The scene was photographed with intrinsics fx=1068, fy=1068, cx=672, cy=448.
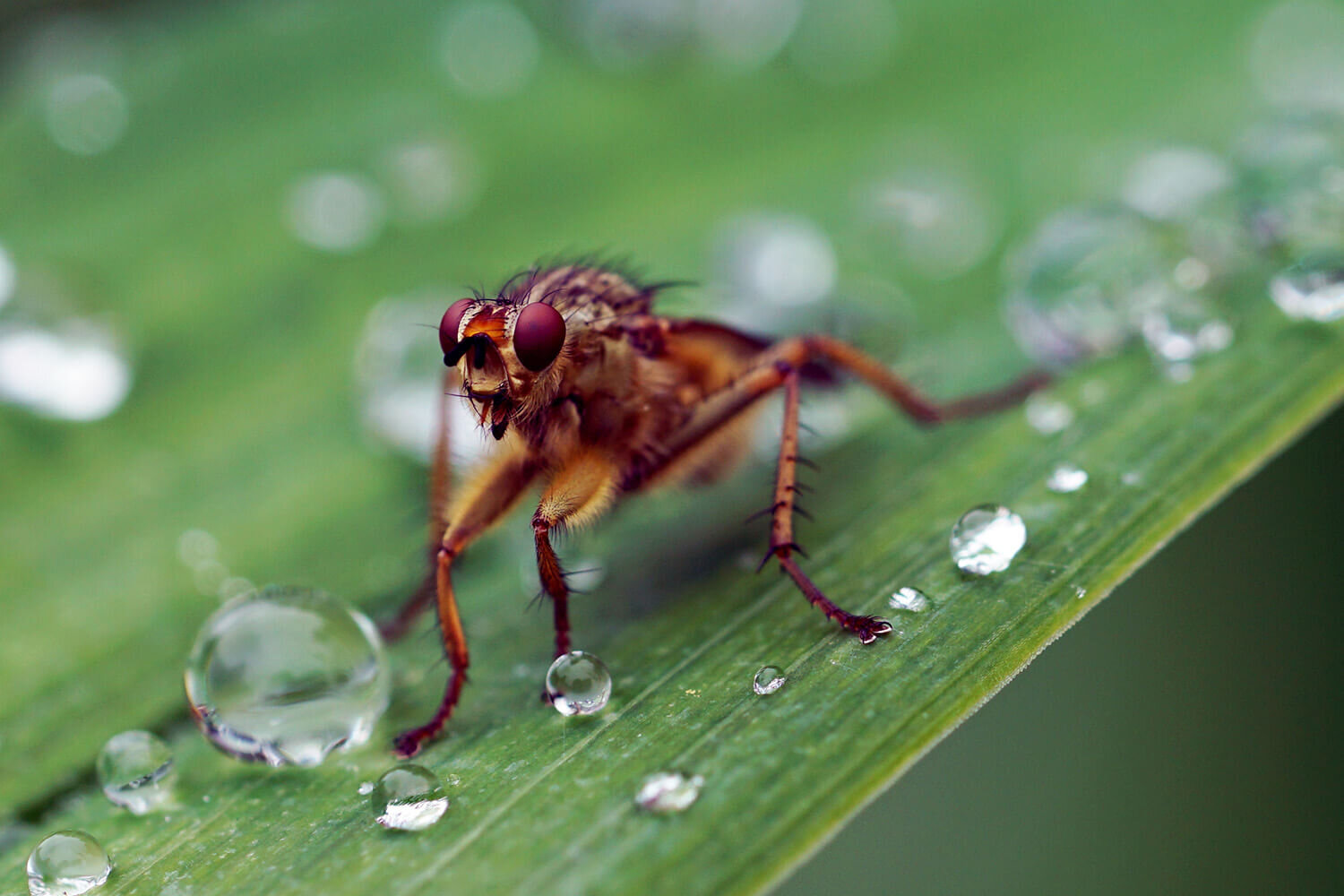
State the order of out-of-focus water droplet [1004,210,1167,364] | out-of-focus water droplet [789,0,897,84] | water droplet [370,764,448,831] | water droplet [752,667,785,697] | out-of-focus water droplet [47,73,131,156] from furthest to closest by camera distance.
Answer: out-of-focus water droplet [789,0,897,84], out-of-focus water droplet [47,73,131,156], out-of-focus water droplet [1004,210,1167,364], water droplet [752,667,785,697], water droplet [370,764,448,831]

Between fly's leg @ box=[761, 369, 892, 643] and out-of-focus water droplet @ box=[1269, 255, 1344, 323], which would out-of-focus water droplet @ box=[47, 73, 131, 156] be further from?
out-of-focus water droplet @ box=[1269, 255, 1344, 323]

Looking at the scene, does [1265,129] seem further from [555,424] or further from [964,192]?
[555,424]

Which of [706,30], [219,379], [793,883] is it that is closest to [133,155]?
[219,379]

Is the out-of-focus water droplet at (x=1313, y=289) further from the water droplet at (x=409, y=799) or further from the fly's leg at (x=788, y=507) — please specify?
the water droplet at (x=409, y=799)

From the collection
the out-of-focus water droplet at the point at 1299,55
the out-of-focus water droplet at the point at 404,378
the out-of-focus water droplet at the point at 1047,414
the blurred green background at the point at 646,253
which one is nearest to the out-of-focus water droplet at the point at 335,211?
the blurred green background at the point at 646,253

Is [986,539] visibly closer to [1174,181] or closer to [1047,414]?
[1047,414]

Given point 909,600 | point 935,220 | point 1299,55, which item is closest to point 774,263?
point 935,220

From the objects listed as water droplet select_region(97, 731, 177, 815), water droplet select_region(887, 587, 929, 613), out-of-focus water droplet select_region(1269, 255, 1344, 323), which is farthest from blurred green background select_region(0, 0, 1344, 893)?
water droplet select_region(887, 587, 929, 613)
